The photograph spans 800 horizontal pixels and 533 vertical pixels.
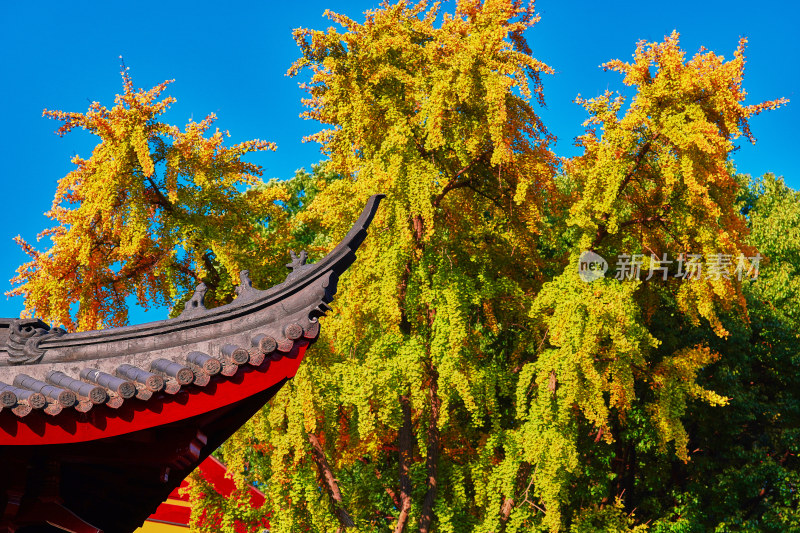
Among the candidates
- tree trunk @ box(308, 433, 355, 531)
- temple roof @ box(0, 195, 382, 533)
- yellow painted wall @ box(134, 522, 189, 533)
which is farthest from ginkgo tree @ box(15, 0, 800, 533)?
temple roof @ box(0, 195, 382, 533)

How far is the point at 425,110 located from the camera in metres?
12.7

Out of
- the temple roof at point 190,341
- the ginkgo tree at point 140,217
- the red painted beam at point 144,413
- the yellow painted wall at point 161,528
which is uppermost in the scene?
the ginkgo tree at point 140,217

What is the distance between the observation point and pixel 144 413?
4.23 metres

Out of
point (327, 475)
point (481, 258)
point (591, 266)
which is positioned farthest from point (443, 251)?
point (327, 475)

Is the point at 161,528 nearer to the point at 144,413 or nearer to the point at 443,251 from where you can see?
the point at 443,251

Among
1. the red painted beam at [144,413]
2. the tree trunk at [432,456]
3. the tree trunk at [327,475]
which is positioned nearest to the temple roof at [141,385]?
the red painted beam at [144,413]

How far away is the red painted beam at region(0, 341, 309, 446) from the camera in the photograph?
4078 millimetres

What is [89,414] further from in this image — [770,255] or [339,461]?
[770,255]

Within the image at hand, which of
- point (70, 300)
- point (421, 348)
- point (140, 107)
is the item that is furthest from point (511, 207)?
point (70, 300)

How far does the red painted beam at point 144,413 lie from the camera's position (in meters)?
4.08

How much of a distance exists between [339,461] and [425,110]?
638 cm

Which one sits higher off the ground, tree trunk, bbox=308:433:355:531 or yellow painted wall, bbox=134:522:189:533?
tree trunk, bbox=308:433:355:531

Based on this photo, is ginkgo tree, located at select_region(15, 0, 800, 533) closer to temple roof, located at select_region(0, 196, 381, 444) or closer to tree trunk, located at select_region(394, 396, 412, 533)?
tree trunk, located at select_region(394, 396, 412, 533)

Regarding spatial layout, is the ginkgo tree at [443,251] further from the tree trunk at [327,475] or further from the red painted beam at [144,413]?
the red painted beam at [144,413]
